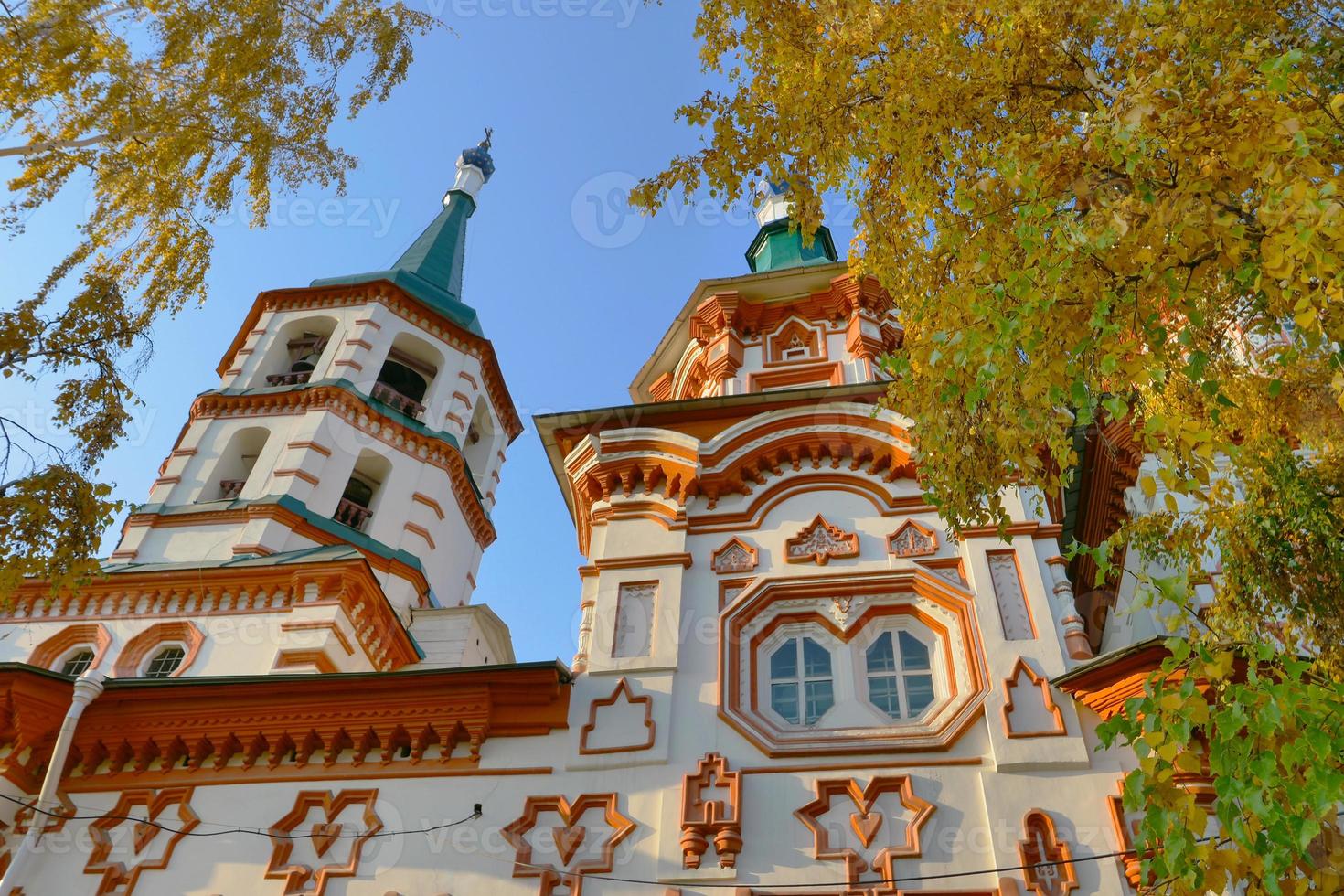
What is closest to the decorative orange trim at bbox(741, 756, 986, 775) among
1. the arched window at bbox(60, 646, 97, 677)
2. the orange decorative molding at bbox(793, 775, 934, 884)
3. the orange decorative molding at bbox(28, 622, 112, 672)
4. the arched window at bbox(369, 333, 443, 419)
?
the orange decorative molding at bbox(793, 775, 934, 884)

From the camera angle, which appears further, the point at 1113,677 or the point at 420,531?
the point at 420,531

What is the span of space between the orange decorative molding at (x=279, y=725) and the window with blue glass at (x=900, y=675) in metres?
2.66

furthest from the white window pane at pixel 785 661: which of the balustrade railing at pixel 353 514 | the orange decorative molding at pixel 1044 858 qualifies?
the balustrade railing at pixel 353 514

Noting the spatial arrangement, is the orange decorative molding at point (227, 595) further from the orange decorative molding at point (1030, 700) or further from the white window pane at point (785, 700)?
the orange decorative molding at point (1030, 700)

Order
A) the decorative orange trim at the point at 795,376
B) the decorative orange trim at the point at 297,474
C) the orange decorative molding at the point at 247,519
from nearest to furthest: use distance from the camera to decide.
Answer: the decorative orange trim at the point at 795,376
the orange decorative molding at the point at 247,519
the decorative orange trim at the point at 297,474

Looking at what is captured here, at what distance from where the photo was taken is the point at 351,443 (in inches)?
773

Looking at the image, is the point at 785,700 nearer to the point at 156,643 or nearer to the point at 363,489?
the point at 156,643

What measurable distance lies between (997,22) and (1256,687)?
14.1 ft

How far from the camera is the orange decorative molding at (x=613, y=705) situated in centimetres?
864

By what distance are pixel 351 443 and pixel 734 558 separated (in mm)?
11393

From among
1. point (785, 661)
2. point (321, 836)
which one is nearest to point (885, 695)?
point (785, 661)

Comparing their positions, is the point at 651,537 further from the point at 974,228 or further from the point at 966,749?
the point at 974,228

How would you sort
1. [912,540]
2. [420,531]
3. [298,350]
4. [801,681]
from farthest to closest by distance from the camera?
[298,350] → [420,531] → [912,540] → [801,681]

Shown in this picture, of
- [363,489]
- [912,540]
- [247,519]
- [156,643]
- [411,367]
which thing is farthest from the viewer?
[411,367]
